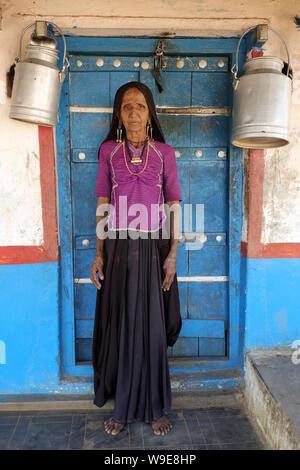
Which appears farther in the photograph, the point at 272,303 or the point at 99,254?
the point at 272,303

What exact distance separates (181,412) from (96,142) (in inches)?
78.2

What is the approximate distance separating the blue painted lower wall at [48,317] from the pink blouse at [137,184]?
0.68 metres

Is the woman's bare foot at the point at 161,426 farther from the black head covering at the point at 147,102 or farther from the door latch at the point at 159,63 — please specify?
the door latch at the point at 159,63

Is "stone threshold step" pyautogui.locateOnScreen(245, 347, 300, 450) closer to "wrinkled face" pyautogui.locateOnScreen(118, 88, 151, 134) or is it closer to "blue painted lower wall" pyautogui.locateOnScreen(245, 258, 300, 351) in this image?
"blue painted lower wall" pyautogui.locateOnScreen(245, 258, 300, 351)

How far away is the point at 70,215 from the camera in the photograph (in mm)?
2520

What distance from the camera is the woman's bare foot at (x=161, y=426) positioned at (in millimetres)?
2156

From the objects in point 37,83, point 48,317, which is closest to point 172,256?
point 48,317

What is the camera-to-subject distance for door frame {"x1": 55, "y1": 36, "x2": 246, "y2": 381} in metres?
2.38

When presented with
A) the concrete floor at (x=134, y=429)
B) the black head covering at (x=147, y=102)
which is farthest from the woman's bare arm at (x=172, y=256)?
the concrete floor at (x=134, y=429)

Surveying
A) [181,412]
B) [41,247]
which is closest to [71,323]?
[41,247]

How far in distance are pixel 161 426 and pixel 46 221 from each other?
5.06 feet

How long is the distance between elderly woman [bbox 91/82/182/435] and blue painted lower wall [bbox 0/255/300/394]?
0.45 metres

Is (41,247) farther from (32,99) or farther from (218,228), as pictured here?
(218,228)

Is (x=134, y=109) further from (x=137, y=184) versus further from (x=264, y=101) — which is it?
(x=264, y=101)
